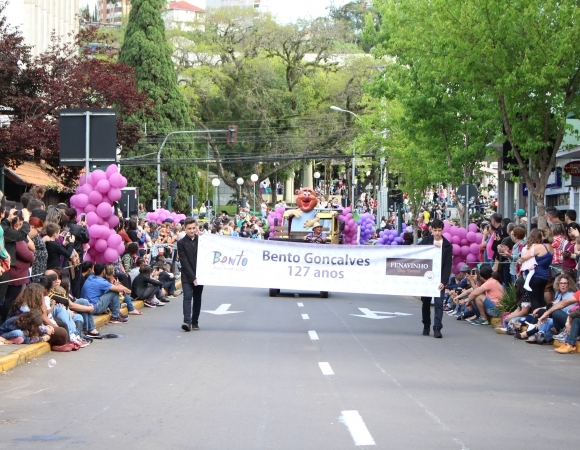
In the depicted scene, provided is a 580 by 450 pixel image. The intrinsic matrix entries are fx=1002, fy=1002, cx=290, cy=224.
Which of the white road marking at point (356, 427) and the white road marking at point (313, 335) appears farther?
the white road marking at point (313, 335)

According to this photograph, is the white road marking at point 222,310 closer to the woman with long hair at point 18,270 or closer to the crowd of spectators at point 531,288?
the crowd of spectators at point 531,288

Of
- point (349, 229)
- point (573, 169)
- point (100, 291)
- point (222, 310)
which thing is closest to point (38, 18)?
point (349, 229)

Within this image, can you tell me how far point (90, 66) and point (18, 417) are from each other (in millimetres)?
26094

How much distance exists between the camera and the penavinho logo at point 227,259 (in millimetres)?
19141

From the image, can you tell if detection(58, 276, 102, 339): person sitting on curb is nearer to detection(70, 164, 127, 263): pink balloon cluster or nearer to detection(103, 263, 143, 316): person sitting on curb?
detection(103, 263, 143, 316): person sitting on curb

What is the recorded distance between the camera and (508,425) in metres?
9.48

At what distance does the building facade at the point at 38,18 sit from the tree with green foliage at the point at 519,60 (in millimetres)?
22306

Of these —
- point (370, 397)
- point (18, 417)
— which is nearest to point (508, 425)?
point (370, 397)

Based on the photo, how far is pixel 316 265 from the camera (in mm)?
19422

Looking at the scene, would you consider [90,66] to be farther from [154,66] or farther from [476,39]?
[154,66]

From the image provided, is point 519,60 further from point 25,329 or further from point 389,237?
point 389,237

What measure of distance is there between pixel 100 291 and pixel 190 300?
2213 millimetres

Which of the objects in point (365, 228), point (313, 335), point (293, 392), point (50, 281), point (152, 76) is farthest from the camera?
point (152, 76)

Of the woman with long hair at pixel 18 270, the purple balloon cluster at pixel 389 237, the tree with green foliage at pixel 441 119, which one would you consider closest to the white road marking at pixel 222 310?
the woman with long hair at pixel 18 270
